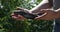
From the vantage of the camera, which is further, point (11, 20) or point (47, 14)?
point (11, 20)

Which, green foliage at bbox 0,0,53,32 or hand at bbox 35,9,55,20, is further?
green foliage at bbox 0,0,53,32

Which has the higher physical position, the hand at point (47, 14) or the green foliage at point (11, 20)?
the hand at point (47, 14)

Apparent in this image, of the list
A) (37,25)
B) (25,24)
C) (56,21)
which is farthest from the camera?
(37,25)

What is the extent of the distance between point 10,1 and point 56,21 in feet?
5.73

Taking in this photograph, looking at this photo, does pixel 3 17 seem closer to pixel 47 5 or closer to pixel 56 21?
pixel 47 5

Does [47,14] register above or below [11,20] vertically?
above

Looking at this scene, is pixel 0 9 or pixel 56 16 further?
pixel 0 9

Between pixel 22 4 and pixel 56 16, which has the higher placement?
pixel 56 16

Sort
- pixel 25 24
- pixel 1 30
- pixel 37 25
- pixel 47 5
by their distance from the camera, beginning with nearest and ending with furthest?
pixel 47 5
pixel 1 30
pixel 25 24
pixel 37 25

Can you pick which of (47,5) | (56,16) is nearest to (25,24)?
(47,5)

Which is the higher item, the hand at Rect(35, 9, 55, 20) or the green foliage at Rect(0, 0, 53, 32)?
the hand at Rect(35, 9, 55, 20)

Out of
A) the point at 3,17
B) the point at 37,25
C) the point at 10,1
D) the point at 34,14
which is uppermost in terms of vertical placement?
the point at 34,14

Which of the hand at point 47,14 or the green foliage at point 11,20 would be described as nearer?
the hand at point 47,14

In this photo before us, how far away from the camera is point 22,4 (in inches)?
121
